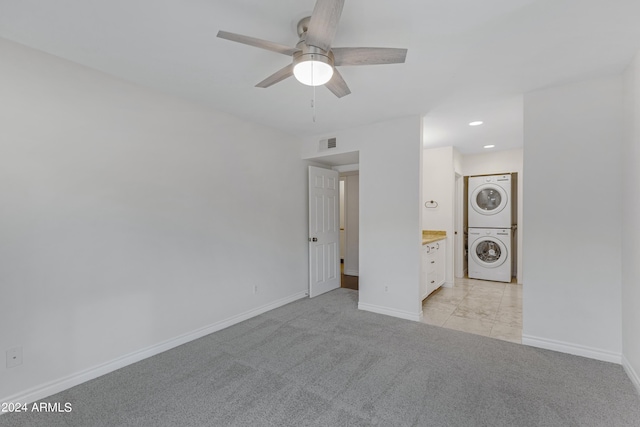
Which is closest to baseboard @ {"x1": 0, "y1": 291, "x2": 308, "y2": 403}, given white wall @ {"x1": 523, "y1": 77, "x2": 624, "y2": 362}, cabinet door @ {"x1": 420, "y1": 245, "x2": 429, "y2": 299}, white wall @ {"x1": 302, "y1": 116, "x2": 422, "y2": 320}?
white wall @ {"x1": 302, "y1": 116, "x2": 422, "y2": 320}

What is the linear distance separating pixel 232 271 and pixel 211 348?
0.84 metres

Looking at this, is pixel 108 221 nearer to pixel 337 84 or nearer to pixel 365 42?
pixel 337 84

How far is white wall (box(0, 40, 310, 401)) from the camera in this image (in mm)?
1848

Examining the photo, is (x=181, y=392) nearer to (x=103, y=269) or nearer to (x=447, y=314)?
(x=103, y=269)

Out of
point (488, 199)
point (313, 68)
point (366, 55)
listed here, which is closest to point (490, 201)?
point (488, 199)

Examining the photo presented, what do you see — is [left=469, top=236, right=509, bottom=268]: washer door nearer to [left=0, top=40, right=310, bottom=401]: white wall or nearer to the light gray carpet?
the light gray carpet

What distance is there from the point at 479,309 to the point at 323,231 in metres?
2.40

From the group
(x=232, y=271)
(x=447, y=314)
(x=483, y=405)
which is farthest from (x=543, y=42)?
(x=232, y=271)

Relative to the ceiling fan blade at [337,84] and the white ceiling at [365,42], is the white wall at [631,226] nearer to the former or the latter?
the white ceiling at [365,42]

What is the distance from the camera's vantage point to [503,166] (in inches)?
199

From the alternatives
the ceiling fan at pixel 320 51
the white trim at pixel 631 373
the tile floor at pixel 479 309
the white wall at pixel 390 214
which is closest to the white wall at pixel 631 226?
the white trim at pixel 631 373

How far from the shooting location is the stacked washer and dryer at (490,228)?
16.0 feet

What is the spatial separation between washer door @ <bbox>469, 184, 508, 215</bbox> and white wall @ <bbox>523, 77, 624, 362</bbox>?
267cm

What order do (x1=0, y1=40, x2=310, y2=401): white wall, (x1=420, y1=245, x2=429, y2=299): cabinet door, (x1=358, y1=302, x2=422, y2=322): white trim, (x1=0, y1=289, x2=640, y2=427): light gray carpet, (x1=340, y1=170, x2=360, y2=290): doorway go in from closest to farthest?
(x1=0, y1=289, x2=640, y2=427): light gray carpet
(x1=0, y1=40, x2=310, y2=401): white wall
(x1=358, y1=302, x2=422, y2=322): white trim
(x1=420, y1=245, x2=429, y2=299): cabinet door
(x1=340, y1=170, x2=360, y2=290): doorway
